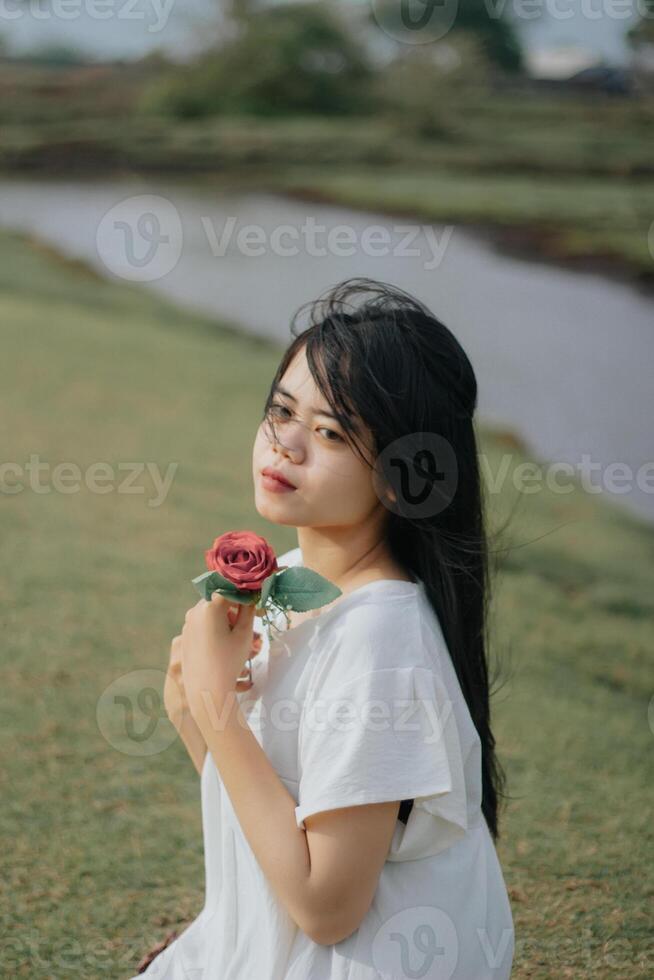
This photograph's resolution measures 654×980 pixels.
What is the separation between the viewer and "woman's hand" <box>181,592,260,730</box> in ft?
2.89

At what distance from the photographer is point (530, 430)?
12.8ft

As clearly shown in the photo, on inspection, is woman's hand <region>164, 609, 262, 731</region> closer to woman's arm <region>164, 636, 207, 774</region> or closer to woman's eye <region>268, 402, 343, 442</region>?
woman's arm <region>164, 636, 207, 774</region>

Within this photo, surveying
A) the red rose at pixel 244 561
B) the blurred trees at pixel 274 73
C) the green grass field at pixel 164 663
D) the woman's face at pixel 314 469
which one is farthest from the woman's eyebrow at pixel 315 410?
the blurred trees at pixel 274 73

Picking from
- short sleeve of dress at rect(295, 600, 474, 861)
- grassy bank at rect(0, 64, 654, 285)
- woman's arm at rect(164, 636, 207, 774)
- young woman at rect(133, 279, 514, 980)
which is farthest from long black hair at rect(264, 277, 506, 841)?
grassy bank at rect(0, 64, 654, 285)

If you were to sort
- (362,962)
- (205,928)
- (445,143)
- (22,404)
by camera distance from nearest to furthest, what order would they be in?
(362,962)
(205,928)
(22,404)
(445,143)

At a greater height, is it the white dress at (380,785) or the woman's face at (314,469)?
the woman's face at (314,469)

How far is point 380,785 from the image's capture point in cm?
85

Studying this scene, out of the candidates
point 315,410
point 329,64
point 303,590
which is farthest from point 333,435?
point 329,64

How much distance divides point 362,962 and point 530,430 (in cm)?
313

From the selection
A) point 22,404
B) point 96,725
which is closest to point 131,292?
point 22,404

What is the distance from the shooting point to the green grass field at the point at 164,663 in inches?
56.1

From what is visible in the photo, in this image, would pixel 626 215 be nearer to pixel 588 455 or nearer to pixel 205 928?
pixel 588 455

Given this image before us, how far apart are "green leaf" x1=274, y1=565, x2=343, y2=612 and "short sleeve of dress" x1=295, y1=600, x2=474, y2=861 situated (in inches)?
1.3

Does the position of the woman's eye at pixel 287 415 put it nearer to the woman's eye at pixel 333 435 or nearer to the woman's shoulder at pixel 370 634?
the woman's eye at pixel 333 435
